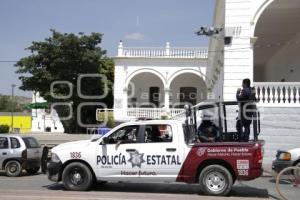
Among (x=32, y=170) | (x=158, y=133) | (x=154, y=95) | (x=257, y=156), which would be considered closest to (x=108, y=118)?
(x=154, y=95)

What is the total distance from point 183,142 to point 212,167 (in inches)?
35.0

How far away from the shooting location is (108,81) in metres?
48.3

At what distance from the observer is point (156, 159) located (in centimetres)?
1222

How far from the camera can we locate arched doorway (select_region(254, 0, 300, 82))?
2358cm

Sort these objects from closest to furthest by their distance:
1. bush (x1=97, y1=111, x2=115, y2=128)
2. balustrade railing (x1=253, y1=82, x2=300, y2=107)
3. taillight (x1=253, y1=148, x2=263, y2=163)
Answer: taillight (x1=253, y1=148, x2=263, y2=163)
balustrade railing (x1=253, y1=82, x2=300, y2=107)
bush (x1=97, y1=111, x2=115, y2=128)

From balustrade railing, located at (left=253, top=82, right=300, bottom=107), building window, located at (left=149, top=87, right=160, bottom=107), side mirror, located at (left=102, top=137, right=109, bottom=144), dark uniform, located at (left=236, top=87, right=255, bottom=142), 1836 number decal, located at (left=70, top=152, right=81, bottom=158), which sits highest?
building window, located at (left=149, top=87, right=160, bottom=107)

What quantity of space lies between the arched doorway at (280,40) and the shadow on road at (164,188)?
432 inches

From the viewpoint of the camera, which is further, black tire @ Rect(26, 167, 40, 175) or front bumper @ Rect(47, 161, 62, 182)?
black tire @ Rect(26, 167, 40, 175)

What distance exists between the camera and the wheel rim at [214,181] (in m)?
12.0

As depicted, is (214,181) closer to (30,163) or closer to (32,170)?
(30,163)

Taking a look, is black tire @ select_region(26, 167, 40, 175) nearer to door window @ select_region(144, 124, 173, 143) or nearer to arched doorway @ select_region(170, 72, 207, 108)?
door window @ select_region(144, 124, 173, 143)

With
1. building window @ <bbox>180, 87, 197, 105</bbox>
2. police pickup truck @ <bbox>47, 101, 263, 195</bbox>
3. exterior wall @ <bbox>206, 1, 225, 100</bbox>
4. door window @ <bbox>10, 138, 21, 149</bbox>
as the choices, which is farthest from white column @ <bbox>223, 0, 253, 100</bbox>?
building window @ <bbox>180, 87, 197, 105</bbox>

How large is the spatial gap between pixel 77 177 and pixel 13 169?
A: 540 centimetres

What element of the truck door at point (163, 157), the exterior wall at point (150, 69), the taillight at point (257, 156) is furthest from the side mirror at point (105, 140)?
the exterior wall at point (150, 69)
